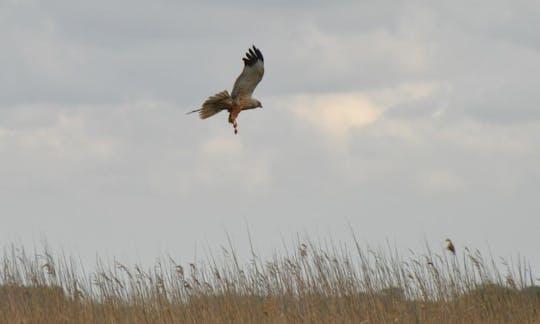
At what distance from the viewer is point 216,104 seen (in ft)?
36.4

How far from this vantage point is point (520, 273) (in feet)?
32.8

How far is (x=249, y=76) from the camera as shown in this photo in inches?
433

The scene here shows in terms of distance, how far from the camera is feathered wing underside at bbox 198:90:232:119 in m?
11.0

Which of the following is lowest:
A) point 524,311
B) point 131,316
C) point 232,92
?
point 524,311

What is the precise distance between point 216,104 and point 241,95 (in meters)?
0.32

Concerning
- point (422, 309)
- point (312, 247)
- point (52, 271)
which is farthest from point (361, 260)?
point (52, 271)

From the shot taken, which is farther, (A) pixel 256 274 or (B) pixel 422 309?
(A) pixel 256 274

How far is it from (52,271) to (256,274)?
2.29 meters

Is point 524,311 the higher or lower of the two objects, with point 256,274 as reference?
lower

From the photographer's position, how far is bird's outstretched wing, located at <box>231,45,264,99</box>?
11.0 metres

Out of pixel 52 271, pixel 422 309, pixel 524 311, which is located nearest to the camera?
pixel 422 309

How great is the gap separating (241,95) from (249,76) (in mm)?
231

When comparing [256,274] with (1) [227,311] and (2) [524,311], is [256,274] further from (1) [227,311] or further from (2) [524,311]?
(2) [524,311]

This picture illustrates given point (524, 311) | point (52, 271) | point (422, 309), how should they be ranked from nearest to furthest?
point (422, 309) → point (524, 311) → point (52, 271)
